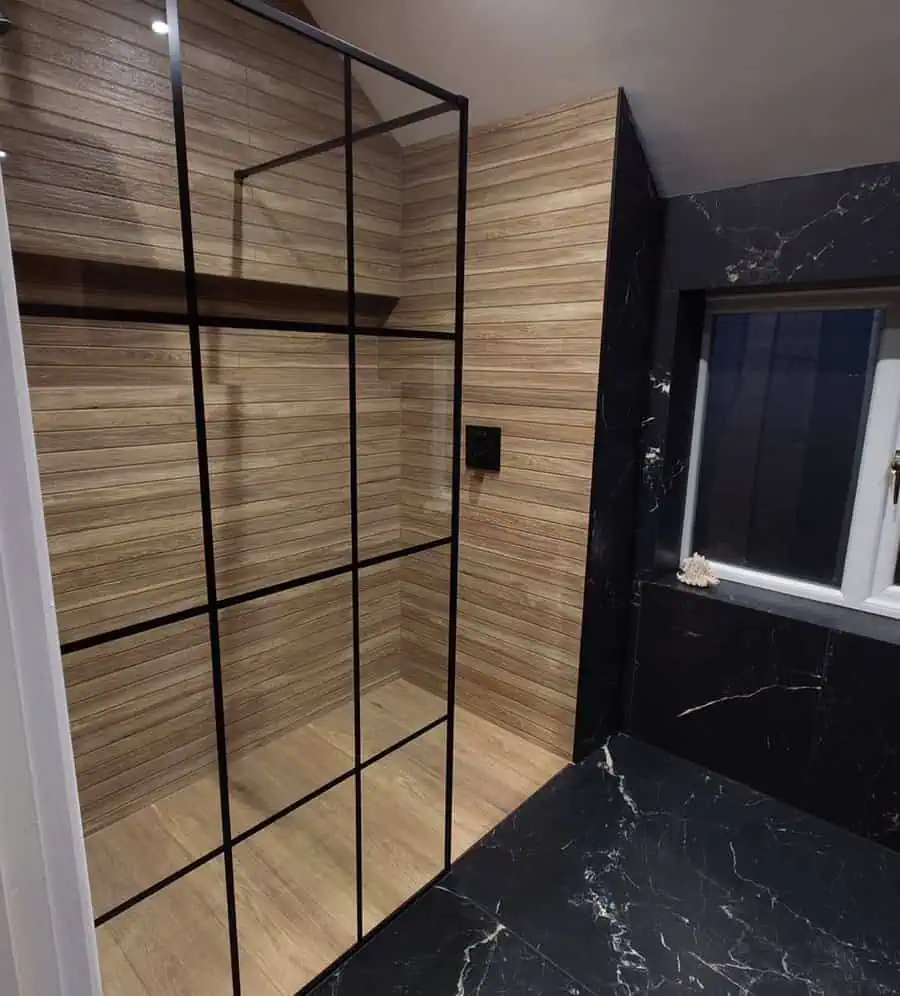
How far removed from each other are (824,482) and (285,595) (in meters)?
1.83

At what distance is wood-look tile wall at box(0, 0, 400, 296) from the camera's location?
4.70 ft

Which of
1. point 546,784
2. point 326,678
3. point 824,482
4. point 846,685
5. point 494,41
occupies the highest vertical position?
point 494,41

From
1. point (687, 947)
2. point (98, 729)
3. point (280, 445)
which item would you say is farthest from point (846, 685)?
point (98, 729)

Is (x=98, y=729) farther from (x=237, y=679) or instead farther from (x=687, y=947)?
(x=687, y=947)

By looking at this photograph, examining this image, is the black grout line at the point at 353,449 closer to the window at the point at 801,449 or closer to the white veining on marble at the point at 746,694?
the white veining on marble at the point at 746,694

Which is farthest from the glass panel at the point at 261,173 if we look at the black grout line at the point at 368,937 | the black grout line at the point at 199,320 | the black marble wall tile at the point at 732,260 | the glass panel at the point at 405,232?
the black grout line at the point at 368,937

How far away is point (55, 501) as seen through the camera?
155 centimetres

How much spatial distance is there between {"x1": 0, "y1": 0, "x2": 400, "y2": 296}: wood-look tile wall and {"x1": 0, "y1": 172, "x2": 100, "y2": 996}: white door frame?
1109 mm

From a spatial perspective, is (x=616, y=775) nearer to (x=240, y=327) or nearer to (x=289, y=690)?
(x=289, y=690)

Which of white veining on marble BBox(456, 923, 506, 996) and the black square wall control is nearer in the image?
white veining on marble BBox(456, 923, 506, 996)

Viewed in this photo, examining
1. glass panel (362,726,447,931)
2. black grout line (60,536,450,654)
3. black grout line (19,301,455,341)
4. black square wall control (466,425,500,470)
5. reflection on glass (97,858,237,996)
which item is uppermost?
black grout line (19,301,455,341)

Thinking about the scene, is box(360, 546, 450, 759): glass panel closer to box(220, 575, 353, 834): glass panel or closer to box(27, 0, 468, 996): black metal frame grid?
box(220, 575, 353, 834): glass panel

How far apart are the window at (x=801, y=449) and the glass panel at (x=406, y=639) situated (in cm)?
95

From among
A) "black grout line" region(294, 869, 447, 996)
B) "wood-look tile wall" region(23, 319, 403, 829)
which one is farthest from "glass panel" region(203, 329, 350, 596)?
"black grout line" region(294, 869, 447, 996)
